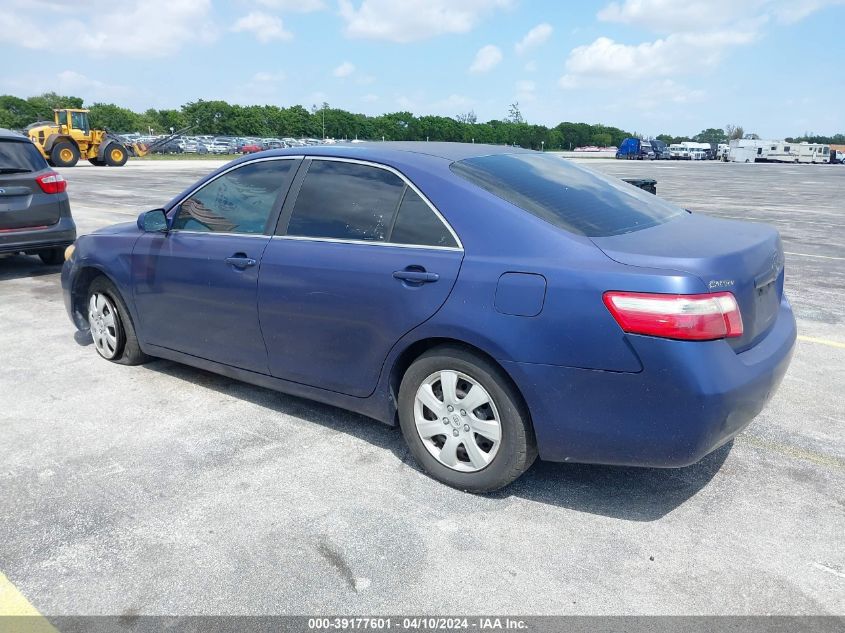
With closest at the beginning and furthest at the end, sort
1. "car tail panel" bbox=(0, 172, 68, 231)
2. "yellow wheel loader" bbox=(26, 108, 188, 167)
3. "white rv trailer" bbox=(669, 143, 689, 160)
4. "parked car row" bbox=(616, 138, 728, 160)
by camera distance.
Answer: "car tail panel" bbox=(0, 172, 68, 231) → "yellow wheel loader" bbox=(26, 108, 188, 167) → "parked car row" bbox=(616, 138, 728, 160) → "white rv trailer" bbox=(669, 143, 689, 160)

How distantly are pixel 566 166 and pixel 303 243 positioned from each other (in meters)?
1.59

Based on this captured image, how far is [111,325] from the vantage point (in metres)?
5.00

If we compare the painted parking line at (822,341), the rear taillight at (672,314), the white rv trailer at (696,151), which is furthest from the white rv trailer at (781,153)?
the rear taillight at (672,314)

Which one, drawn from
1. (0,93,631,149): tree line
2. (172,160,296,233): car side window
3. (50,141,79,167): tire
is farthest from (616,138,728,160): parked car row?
(172,160,296,233): car side window

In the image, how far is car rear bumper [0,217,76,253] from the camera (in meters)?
7.70

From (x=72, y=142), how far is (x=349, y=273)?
31847 millimetres

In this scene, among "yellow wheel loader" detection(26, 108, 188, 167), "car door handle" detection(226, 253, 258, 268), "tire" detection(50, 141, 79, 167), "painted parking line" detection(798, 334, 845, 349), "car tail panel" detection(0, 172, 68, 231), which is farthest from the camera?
"yellow wheel loader" detection(26, 108, 188, 167)

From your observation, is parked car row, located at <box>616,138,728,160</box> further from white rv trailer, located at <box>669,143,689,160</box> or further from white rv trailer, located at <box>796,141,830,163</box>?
white rv trailer, located at <box>796,141,830,163</box>

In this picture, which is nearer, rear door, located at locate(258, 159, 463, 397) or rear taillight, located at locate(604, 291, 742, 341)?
rear taillight, located at locate(604, 291, 742, 341)

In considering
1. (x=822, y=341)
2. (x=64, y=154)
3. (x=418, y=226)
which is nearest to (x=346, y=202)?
(x=418, y=226)

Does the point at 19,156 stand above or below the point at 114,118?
below

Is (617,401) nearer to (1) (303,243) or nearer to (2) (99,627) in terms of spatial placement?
(1) (303,243)

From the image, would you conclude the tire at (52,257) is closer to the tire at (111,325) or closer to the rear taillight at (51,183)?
the rear taillight at (51,183)

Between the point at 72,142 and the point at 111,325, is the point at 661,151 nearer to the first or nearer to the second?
the point at 72,142
